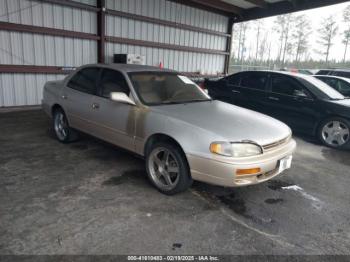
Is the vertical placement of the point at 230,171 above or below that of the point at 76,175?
above

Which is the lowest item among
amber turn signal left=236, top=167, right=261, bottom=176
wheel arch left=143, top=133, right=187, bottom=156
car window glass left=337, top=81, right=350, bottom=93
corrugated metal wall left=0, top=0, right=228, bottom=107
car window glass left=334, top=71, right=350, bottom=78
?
amber turn signal left=236, top=167, right=261, bottom=176

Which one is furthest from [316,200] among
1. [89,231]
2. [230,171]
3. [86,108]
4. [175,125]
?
[86,108]

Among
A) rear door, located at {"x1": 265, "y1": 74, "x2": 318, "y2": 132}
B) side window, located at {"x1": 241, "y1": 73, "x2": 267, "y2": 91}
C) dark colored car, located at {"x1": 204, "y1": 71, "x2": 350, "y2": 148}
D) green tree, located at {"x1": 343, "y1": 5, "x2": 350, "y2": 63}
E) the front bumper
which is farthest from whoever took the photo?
green tree, located at {"x1": 343, "y1": 5, "x2": 350, "y2": 63}

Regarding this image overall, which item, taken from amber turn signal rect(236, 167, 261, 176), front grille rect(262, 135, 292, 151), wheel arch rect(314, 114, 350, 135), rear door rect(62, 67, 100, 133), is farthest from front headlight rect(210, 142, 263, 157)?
wheel arch rect(314, 114, 350, 135)

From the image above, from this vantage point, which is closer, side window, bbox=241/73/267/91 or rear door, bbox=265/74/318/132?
rear door, bbox=265/74/318/132

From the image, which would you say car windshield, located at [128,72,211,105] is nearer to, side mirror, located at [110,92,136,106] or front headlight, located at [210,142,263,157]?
side mirror, located at [110,92,136,106]

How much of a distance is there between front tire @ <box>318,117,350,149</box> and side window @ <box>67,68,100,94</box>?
4537 millimetres

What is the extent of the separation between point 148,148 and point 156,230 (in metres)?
1.13

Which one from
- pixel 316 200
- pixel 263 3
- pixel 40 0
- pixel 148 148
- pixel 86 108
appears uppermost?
pixel 263 3

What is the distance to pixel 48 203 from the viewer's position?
301 centimetres

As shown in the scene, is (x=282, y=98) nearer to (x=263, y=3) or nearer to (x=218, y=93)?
(x=218, y=93)

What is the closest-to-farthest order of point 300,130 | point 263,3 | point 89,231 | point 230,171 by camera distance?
point 89,231 < point 230,171 < point 300,130 < point 263,3

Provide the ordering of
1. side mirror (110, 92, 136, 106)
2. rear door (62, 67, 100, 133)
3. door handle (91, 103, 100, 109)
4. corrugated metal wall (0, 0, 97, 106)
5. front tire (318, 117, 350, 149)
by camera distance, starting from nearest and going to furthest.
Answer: side mirror (110, 92, 136, 106)
door handle (91, 103, 100, 109)
rear door (62, 67, 100, 133)
front tire (318, 117, 350, 149)
corrugated metal wall (0, 0, 97, 106)

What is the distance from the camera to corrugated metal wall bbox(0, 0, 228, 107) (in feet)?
25.0
